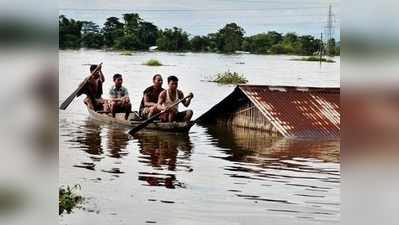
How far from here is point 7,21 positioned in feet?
10.3

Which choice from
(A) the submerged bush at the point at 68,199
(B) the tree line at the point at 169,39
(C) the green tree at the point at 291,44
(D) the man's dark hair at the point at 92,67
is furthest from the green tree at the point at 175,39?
(A) the submerged bush at the point at 68,199

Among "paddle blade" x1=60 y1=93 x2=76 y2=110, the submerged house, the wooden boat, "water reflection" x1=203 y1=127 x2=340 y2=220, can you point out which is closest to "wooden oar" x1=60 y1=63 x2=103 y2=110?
"paddle blade" x1=60 y1=93 x2=76 y2=110

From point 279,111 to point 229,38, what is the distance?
45 cm

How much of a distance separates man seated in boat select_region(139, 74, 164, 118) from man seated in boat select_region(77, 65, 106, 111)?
0.75 ft

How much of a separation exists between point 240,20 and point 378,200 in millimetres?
1082

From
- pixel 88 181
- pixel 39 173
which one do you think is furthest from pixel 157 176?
pixel 39 173

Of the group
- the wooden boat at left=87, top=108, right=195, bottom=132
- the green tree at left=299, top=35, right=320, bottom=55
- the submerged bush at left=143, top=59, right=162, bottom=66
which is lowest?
the wooden boat at left=87, top=108, right=195, bottom=132

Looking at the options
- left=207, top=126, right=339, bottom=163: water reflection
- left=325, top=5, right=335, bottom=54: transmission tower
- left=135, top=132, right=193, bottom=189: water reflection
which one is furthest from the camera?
left=135, top=132, right=193, bottom=189: water reflection

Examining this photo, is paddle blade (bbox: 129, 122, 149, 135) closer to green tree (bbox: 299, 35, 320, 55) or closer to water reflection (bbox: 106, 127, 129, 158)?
water reflection (bbox: 106, 127, 129, 158)

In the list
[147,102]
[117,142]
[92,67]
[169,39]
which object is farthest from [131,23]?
[117,142]

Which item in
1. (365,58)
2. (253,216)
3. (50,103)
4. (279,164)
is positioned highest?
(365,58)

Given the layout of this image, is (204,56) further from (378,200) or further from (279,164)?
(378,200)

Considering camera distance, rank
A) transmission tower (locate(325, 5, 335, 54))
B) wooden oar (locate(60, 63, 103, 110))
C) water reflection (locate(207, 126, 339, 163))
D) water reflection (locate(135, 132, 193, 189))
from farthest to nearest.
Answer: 1. wooden oar (locate(60, 63, 103, 110))
2. water reflection (locate(135, 132, 193, 189))
3. water reflection (locate(207, 126, 339, 163))
4. transmission tower (locate(325, 5, 335, 54))

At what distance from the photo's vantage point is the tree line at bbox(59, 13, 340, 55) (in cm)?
318
